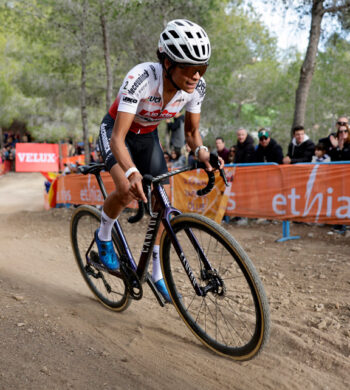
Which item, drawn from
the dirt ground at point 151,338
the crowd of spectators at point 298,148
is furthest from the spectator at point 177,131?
the dirt ground at point 151,338

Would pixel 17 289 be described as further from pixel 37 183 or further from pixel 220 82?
pixel 220 82

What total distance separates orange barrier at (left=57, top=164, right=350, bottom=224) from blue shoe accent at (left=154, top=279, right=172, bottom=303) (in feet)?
13.3

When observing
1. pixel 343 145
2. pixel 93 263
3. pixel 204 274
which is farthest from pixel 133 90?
pixel 343 145

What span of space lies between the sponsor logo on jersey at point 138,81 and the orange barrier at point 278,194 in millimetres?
4480

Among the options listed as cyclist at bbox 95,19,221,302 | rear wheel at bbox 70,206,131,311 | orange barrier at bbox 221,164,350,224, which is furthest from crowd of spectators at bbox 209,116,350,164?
rear wheel at bbox 70,206,131,311

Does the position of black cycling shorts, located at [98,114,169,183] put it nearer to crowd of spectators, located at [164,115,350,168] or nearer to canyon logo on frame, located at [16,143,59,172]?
crowd of spectators, located at [164,115,350,168]

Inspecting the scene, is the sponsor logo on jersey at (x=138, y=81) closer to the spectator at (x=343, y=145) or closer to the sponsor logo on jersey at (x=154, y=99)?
the sponsor logo on jersey at (x=154, y=99)

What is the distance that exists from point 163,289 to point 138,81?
1.73 metres

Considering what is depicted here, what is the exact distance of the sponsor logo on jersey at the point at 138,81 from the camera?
2703 mm

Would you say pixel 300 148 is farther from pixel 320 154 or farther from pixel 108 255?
pixel 108 255

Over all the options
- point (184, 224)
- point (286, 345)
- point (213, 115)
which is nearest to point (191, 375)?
point (286, 345)

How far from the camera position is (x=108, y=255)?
3.34m

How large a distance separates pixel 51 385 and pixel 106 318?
1088mm

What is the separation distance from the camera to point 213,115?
25.7m
